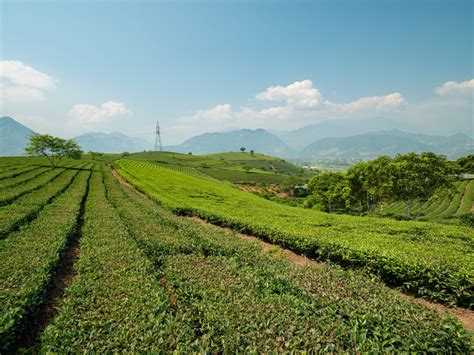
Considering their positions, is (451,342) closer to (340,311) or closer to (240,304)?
(340,311)

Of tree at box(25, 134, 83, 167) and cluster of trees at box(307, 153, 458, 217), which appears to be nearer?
cluster of trees at box(307, 153, 458, 217)

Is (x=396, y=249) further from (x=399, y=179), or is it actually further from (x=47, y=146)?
(x=47, y=146)

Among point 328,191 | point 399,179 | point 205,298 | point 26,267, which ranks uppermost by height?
point 26,267

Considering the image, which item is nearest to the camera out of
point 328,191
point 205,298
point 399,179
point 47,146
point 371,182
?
point 205,298

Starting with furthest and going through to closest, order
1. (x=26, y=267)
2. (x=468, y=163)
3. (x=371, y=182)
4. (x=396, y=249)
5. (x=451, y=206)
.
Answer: (x=468, y=163) < (x=451, y=206) < (x=371, y=182) < (x=396, y=249) < (x=26, y=267)

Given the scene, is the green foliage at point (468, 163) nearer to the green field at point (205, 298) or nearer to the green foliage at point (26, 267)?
the green field at point (205, 298)

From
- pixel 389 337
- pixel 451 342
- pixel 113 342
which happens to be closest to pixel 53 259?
pixel 113 342

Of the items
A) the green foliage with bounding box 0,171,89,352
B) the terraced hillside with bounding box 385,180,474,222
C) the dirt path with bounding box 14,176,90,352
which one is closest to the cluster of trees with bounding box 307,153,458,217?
the terraced hillside with bounding box 385,180,474,222

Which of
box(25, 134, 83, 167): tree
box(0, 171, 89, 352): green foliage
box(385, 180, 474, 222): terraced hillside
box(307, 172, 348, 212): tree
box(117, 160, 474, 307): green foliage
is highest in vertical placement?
box(25, 134, 83, 167): tree

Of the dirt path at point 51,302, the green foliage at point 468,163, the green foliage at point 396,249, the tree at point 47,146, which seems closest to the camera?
the dirt path at point 51,302

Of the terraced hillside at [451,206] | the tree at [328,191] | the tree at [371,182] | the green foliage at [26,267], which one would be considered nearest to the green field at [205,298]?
the green foliage at [26,267]

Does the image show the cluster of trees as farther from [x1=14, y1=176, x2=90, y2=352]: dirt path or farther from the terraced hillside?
[x1=14, y1=176, x2=90, y2=352]: dirt path

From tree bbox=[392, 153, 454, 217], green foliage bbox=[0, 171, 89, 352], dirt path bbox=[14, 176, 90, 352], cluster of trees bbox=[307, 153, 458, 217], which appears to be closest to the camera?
green foliage bbox=[0, 171, 89, 352]

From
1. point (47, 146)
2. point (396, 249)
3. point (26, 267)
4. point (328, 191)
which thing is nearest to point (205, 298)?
point (26, 267)
